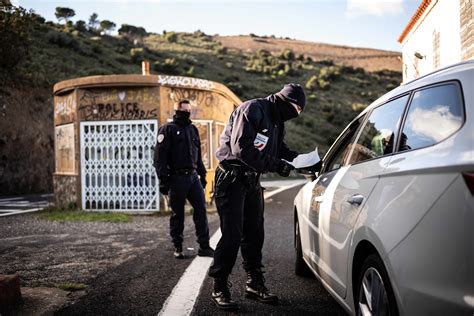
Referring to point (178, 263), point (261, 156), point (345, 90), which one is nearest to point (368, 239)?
point (261, 156)

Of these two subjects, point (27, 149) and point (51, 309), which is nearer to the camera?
point (51, 309)

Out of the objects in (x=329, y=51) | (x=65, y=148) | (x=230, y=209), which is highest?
(x=329, y=51)

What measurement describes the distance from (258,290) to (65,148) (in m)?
9.75

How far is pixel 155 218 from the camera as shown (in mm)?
10516

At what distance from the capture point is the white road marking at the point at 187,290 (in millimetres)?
3844

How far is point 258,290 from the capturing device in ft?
13.5

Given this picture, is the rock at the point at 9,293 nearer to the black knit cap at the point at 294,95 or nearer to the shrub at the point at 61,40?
the black knit cap at the point at 294,95

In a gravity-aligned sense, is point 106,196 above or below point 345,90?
below

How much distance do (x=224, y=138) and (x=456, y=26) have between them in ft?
26.8

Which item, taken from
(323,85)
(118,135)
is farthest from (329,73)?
(118,135)

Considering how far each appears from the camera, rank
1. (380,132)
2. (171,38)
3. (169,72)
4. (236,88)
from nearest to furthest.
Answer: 1. (380,132)
2. (169,72)
3. (236,88)
4. (171,38)

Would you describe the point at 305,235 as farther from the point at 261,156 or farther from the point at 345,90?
the point at 345,90

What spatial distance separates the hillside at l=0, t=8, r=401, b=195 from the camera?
2098 cm

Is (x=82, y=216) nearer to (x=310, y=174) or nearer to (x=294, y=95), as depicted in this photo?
(x=310, y=174)
